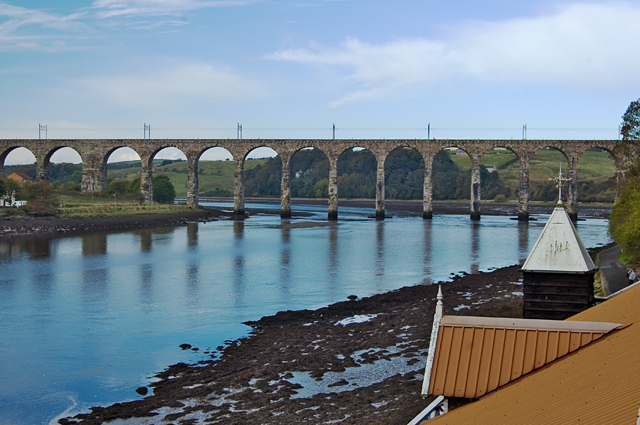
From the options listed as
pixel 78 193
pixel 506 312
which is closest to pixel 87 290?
pixel 506 312

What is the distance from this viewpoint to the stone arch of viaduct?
89.2 meters

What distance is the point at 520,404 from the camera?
8.98 metres

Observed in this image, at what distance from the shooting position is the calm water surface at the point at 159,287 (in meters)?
19.7

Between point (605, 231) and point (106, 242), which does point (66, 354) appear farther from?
point (605, 231)

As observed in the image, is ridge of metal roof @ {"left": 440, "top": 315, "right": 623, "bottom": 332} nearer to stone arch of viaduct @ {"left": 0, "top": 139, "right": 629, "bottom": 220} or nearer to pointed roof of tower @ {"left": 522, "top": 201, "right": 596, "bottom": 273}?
pointed roof of tower @ {"left": 522, "top": 201, "right": 596, "bottom": 273}

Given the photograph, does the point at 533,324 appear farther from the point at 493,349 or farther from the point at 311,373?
the point at 311,373

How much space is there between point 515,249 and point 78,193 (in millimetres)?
55671

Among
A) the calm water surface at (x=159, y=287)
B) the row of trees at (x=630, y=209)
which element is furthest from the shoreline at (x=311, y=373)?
the row of trees at (x=630, y=209)

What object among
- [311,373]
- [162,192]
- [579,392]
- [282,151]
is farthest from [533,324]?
[162,192]

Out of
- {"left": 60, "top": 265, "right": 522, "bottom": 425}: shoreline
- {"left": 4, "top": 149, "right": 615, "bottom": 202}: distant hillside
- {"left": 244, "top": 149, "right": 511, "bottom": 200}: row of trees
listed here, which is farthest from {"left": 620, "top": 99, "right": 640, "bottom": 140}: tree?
{"left": 244, "top": 149, "right": 511, "bottom": 200}: row of trees

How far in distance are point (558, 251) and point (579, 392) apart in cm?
945

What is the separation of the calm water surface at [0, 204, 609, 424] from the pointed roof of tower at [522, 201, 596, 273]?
10357 mm

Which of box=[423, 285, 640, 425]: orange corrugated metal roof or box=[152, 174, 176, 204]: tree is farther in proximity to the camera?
box=[152, 174, 176, 204]: tree

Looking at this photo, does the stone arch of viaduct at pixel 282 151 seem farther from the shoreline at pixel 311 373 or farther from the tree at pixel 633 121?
the shoreline at pixel 311 373
